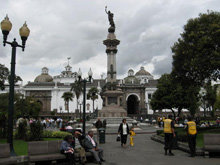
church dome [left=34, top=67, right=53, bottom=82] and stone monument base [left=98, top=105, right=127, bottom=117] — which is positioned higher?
church dome [left=34, top=67, right=53, bottom=82]

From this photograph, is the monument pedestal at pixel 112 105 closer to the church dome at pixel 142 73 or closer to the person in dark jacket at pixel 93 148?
the person in dark jacket at pixel 93 148

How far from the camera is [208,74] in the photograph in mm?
16734

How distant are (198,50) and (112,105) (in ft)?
61.9

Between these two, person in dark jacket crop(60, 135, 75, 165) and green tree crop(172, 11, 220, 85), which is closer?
person in dark jacket crop(60, 135, 75, 165)

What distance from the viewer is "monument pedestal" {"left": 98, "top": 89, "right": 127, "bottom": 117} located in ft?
104

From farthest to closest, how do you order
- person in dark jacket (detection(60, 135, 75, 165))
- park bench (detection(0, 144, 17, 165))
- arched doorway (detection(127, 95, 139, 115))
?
arched doorway (detection(127, 95, 139, 115)), person in dark jacket (detection(60, 135, 75, 165)), park bench (detection(0, 144, 17, 165))

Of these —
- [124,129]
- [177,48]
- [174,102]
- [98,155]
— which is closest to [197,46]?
[177,48]

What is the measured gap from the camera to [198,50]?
15578 mm

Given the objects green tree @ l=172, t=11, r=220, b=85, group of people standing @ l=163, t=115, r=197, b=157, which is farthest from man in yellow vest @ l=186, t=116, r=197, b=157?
A: green tree @ l=172, t=11, r=220, b=85

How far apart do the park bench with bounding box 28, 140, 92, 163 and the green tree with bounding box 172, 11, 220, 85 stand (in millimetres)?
11607

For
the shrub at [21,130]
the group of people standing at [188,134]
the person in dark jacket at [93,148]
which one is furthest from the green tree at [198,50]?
the shrub at [21,130]

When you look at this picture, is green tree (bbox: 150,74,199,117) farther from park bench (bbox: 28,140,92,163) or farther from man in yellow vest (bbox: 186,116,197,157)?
park bench (bbox: 28,140,92,163)

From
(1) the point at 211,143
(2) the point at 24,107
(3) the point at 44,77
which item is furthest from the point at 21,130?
(3) the point at 44,77

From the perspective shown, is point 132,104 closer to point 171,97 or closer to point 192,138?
point 171,97
